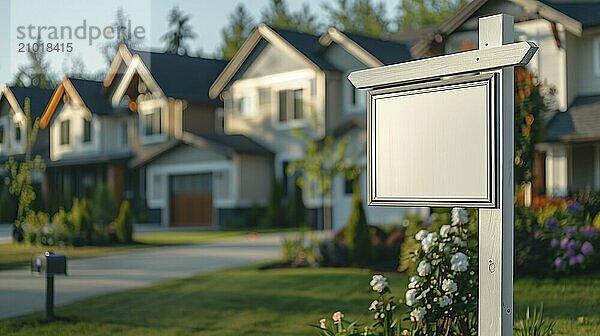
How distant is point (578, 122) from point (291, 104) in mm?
9289

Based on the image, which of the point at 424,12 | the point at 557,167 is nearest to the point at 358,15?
the point at 424,12

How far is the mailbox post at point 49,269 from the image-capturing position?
8252mm

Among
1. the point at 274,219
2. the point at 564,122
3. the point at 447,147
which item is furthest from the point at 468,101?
the point at 274,219

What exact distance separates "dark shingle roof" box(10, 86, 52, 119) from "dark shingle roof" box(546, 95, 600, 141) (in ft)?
34.3

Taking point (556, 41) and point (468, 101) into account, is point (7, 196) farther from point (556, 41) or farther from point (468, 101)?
point (556, 41)

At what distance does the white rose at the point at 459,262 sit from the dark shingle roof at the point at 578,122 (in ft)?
37.2

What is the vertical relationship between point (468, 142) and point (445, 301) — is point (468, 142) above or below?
above

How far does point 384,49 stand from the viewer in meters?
22.2

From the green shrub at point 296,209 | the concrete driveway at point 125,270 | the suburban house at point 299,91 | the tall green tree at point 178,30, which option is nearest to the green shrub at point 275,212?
the green shrub at point 296,209

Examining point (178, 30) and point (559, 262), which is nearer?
point (559, 262)

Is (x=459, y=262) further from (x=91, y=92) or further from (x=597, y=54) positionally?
(x=597, y=54)

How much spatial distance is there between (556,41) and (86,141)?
9.99 metres

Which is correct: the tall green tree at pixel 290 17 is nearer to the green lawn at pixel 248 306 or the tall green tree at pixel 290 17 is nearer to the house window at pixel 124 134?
the house window at pixel 124 134

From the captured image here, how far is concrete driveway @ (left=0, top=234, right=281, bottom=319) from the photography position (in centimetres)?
886
